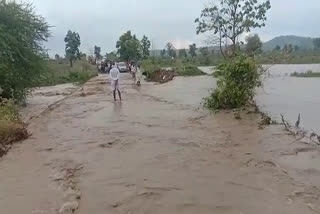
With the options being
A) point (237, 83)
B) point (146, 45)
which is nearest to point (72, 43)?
point (146, 45)

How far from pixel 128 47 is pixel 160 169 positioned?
190ft

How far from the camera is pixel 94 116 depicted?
17.2 metres

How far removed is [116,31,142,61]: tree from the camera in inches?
2594

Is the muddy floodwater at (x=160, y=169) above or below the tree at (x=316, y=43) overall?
below

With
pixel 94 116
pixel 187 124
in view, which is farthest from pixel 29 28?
pixel 187 124

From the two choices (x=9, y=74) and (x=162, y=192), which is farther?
(x=9, y=74)

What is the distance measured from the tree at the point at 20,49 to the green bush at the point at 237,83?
28.4 feet

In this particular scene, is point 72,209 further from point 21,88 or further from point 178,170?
point 21,88

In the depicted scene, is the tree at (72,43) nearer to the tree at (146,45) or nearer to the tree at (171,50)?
the tree at (146,45)

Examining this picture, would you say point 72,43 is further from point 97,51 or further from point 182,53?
point 182,53

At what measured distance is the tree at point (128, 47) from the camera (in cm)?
6588

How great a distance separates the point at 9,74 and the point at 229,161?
13.4m

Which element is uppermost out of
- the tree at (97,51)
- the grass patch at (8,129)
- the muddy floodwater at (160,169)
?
the tree at (97,51)

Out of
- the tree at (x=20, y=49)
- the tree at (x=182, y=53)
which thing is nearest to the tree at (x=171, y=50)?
the tree at (x=182, y=53)
